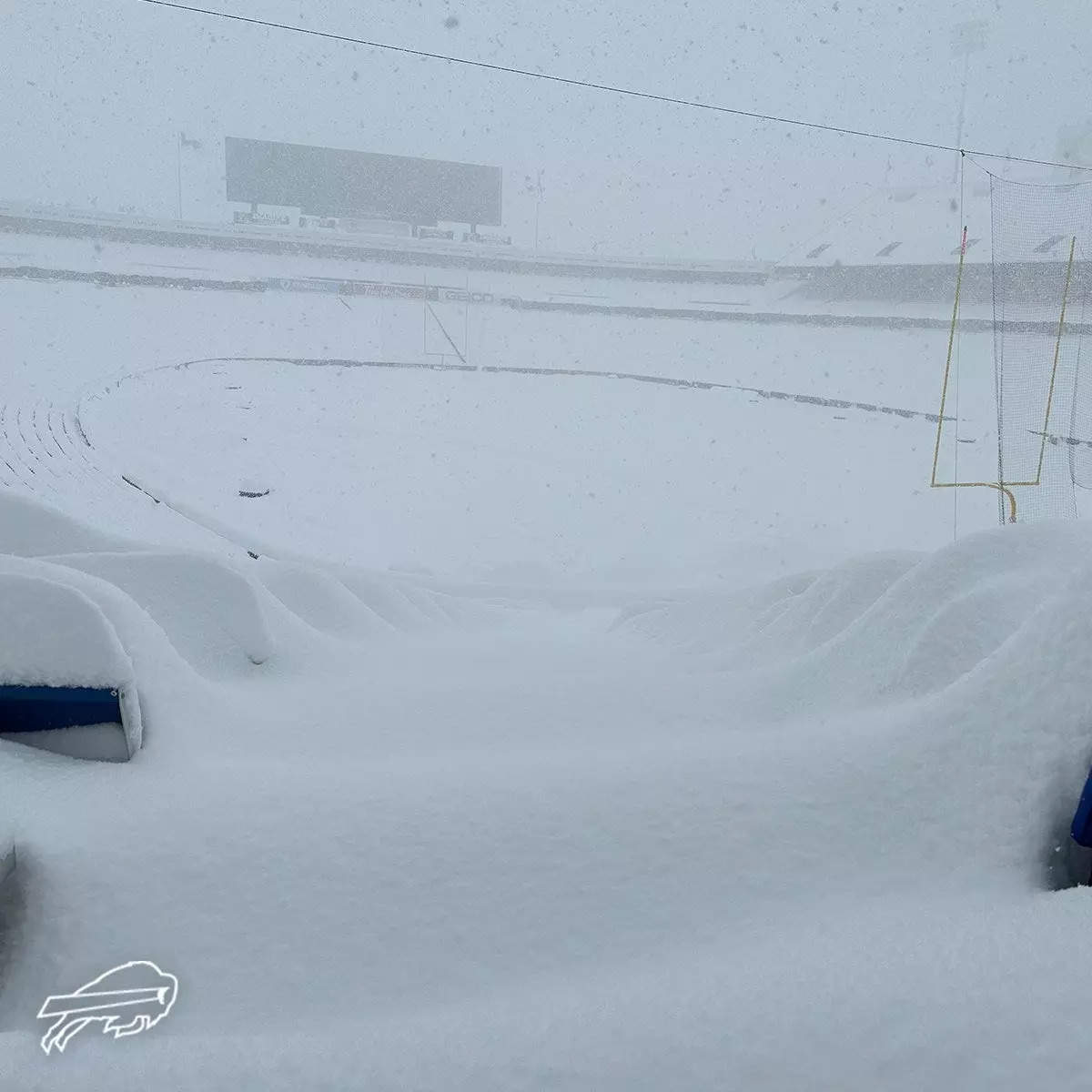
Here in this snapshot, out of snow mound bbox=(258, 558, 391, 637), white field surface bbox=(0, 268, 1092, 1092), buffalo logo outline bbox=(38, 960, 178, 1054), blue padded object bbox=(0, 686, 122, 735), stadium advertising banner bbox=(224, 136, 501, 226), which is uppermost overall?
stadium advertising banner bbox=(224, 136, 501, 226)

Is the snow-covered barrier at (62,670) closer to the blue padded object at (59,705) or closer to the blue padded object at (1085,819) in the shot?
the blue padded object at (59,705)

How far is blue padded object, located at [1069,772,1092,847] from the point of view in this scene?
79cm

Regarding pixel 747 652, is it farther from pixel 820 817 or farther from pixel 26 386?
pixel 26 386

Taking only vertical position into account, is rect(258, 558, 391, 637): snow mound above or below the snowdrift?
below

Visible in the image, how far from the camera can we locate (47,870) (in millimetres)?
844

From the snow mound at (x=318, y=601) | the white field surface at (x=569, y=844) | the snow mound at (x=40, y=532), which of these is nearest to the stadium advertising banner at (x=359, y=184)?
the snow mound at (x=318, y=601)

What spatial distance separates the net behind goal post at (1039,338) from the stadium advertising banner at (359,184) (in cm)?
1527

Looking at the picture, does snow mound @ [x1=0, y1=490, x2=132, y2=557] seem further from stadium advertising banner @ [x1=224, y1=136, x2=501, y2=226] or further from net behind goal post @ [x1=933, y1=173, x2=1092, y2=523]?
stadium advertising banner @ [x1=224, y1=136, x2=501, y2=226]

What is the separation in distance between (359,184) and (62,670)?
87.7ft

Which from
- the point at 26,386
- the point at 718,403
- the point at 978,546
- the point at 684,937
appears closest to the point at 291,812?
the point at 684,937

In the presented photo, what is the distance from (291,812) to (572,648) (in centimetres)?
198

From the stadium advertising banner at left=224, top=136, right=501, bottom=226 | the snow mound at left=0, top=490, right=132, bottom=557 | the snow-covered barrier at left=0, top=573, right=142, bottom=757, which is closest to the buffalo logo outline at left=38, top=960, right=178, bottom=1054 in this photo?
the snow-covered barrier at left=0, top=573, right=142, bottom=757

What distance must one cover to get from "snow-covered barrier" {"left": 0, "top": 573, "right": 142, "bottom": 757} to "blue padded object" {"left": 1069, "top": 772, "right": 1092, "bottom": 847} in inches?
43.5

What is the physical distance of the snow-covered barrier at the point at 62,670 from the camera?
3.53ft
